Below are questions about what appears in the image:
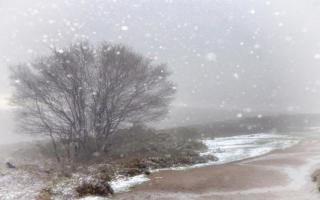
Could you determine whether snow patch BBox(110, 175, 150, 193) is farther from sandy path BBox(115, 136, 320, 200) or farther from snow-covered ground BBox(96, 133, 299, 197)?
sandy path BBox(115, 136, 320, 200)

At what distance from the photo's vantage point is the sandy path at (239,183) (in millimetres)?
20859

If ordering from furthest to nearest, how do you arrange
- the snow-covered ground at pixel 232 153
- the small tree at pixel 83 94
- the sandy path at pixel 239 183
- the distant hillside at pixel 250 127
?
the distant hillside at pixel 250 127
the small tree at pixel 83 94
the snow-covered ground at pixel 232 153
the sandy path at pixel 239 183

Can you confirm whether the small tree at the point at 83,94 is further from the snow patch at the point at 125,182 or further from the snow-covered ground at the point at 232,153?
the snow patch at the point at 125,182

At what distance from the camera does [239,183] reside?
79.9 feet

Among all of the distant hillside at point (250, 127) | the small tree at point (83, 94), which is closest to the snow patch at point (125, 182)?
the small tree at point (83, 94)

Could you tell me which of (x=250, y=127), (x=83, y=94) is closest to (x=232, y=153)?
(x=83, y=94)

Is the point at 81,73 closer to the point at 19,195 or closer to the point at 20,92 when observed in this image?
→ the point at 20,92

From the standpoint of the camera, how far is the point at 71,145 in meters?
40.9

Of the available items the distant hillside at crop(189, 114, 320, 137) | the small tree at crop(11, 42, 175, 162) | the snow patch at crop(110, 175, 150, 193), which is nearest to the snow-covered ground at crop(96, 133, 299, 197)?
the snow patch at crop(110, 175, 150, 193)

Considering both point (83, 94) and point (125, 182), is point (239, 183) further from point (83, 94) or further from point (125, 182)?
point (83, 94)

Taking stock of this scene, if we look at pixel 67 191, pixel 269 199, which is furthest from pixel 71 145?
pixel 269 199

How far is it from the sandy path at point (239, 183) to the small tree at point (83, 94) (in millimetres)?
11785

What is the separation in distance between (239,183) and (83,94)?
759 inches

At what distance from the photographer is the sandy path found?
20.9 meters
